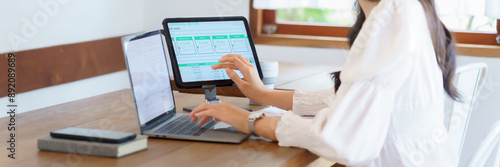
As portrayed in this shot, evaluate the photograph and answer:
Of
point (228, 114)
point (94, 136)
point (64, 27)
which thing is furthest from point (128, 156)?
point (64, 27)

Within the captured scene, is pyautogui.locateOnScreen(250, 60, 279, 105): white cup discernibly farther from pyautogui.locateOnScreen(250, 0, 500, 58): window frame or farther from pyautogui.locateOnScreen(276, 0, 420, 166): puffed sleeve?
pyautogui.locateOnScreen(250, 0, 500, 58): window frame

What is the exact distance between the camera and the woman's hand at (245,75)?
1.67 meters

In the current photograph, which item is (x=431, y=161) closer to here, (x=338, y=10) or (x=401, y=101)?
(x=401, y=101)

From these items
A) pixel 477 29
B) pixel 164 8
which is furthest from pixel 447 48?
pixel 164 8

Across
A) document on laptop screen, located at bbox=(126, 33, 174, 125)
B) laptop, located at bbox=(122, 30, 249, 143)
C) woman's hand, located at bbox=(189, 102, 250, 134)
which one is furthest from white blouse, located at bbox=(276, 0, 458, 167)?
document on laptop screen, located at bbox=(126, 33, 174, 125)

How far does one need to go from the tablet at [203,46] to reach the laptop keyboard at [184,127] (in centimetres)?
22

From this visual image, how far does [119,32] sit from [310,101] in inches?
80.9

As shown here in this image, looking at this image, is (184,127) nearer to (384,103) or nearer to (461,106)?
(384,103)

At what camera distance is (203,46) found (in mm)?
1776

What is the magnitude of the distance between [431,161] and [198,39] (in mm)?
782

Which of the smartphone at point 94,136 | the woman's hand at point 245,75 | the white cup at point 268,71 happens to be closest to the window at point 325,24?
the white cup at point 268,71

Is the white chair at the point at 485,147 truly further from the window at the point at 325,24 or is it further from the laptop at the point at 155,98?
the window at the point at 325,24

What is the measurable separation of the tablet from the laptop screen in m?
0.16

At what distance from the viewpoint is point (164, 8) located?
3.69 meters
